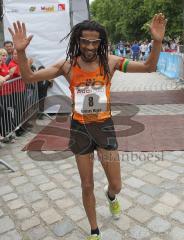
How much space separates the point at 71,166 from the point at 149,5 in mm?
30471

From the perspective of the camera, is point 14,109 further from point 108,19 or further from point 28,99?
point 108,19

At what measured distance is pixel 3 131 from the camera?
704cm

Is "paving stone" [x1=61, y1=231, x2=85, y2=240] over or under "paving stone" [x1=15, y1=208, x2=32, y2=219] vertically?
over

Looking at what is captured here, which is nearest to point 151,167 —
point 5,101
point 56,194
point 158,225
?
point 56,194

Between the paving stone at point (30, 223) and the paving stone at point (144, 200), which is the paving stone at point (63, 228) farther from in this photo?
the paving stone at point (144, 200)

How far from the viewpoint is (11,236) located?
384 cm

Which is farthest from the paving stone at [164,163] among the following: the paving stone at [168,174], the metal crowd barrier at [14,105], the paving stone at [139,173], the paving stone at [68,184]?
the metal crowd barrier at [14,105]

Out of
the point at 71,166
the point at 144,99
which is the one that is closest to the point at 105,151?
the point at 71,166

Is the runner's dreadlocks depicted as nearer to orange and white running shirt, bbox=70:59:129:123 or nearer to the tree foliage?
orange and white running shirt, bbox=70:59:129:123

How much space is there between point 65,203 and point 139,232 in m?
1.11

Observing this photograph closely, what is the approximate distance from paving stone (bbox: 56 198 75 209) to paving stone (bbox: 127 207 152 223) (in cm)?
74

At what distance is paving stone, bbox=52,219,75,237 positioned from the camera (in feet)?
12.6

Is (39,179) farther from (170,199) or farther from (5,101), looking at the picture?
(5,101)

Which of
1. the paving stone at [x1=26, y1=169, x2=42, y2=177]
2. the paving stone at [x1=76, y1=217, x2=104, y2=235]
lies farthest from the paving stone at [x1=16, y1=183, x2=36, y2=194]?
the paving stone at [x1=76, y1=217, x2=104, y2=235]
